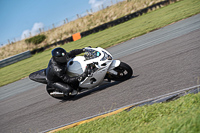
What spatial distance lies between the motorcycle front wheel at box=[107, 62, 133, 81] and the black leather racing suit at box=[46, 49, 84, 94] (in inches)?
41.9

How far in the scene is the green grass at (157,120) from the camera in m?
3.00

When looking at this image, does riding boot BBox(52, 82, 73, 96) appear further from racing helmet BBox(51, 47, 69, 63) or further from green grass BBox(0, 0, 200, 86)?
green grass BBox(0, 0, 200, 86)

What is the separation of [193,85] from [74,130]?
2.38 meters

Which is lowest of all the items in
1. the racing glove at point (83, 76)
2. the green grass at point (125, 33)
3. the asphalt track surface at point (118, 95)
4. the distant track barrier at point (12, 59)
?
the distant track barrier at point (12, 59)

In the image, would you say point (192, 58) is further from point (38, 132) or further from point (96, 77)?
point (38, 132)

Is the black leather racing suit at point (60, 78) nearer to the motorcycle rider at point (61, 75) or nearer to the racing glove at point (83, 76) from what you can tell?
the motorcycle rider at point (61, 75)

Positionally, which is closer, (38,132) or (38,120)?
(38,132)

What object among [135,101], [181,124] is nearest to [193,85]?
[135,101]

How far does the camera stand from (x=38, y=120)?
6699mm

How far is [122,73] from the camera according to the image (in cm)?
728

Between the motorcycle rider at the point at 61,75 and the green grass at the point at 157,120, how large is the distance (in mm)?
2336

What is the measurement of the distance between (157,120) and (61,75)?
13.0 ft

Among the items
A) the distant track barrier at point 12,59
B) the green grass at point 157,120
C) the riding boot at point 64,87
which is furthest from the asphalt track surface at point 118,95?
the distant track barrier at point 12,59

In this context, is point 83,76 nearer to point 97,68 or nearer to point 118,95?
point 97,68
